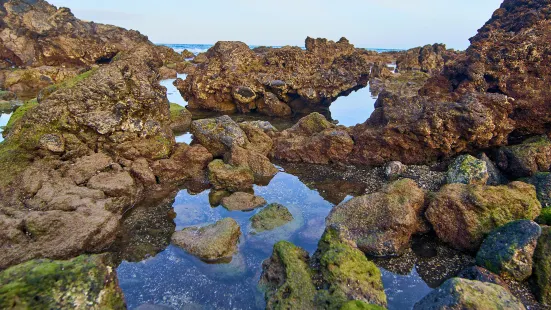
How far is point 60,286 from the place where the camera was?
21.4 ft

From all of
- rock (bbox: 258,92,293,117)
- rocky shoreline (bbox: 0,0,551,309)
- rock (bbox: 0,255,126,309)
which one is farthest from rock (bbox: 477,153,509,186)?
rock (bbox: 258,92,293,117)

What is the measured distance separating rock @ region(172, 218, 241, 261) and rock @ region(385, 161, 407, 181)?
8768 mm

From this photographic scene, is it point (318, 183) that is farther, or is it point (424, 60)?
point (424, 60)

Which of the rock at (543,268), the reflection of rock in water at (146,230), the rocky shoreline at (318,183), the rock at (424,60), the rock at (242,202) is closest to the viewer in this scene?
the rocky shoreline at (318,183)

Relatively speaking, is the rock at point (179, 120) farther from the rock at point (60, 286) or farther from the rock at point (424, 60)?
the rock at point (424, 60)

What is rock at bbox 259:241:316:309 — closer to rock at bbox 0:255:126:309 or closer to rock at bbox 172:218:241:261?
rock at bbox 172:218:241:261

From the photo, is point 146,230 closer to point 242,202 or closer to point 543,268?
point 242,202

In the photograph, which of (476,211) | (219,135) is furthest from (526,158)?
(219,135)

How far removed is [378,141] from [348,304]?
43.6 ft

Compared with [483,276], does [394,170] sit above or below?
below

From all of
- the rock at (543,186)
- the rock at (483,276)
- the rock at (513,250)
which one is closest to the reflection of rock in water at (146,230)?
the rock at (483,276)

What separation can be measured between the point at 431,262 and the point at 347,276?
161 inches

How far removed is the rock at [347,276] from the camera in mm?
7712

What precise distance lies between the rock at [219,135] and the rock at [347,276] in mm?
10867
